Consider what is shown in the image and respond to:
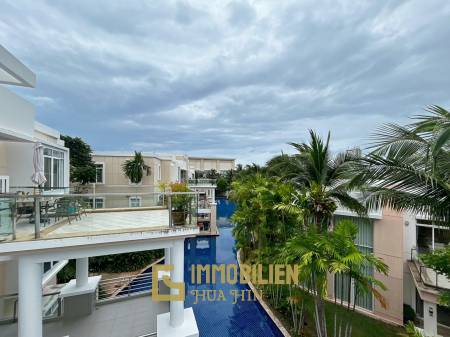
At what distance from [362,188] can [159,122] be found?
3038 cm

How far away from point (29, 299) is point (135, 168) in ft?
60.5

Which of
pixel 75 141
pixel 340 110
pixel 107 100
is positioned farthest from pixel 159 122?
pixel 340 110

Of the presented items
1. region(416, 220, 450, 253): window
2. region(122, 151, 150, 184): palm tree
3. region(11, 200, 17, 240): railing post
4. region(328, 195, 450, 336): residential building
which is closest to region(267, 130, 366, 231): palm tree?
region(328, 195, 450, 336): residential building

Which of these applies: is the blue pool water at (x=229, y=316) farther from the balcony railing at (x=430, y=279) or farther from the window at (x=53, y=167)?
the window at (x=53, y=167)

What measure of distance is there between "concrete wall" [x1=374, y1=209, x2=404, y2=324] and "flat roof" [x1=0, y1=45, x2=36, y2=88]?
1408cm

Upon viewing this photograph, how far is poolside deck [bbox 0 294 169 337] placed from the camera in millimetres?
7175

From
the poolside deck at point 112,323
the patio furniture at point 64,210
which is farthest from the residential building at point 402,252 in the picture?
the patio furniture at point 64,210

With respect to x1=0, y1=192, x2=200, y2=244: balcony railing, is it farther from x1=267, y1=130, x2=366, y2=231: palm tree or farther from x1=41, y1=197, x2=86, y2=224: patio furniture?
x1=267, y1=130, x2=366, y2=231: palm tree

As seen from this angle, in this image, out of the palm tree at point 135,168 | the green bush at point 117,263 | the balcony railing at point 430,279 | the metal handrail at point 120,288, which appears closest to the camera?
the balcony railing at point 430,279

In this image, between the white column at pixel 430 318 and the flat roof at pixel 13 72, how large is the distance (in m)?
15.7

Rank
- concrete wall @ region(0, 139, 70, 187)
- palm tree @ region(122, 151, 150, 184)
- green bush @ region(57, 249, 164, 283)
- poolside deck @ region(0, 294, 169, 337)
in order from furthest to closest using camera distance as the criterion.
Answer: palm tree @ region(122, 151, 150, 184)
green bush @ region(57, 249, 164, 283)
concrete wall @ region(0, 139, 70, 187)
poolside deck @ region(0, 294, 169, 337)

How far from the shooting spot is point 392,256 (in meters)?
9.97

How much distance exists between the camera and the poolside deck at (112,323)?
7175 mm

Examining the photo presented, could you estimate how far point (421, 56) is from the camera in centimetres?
843
